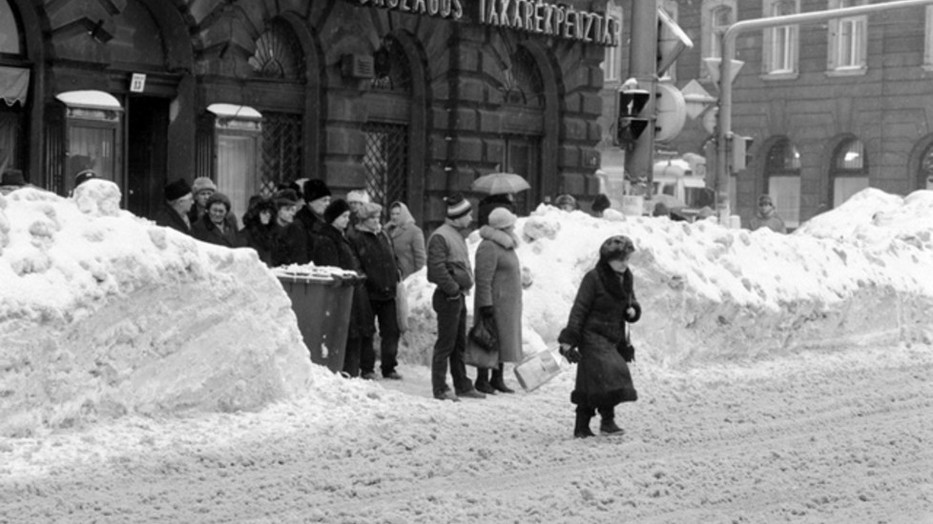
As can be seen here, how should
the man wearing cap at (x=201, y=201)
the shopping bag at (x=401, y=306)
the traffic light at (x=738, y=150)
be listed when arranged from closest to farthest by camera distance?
the shopping bag at (x=401, y=306) → the man wearing cap at (x=201, y=201) → the traffic light at (x=738, y=150)

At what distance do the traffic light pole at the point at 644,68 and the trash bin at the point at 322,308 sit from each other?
7.58 m

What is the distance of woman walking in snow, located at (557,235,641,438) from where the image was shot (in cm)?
1297

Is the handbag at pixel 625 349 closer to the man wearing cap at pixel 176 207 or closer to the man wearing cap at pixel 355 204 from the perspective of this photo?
the man wearing cap at pixel 355 204

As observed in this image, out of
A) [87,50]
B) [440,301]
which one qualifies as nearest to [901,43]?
[87,50]

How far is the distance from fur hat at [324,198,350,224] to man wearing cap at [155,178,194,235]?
115 centimetres

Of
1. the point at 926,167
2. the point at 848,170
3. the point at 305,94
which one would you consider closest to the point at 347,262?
the point at 305,94

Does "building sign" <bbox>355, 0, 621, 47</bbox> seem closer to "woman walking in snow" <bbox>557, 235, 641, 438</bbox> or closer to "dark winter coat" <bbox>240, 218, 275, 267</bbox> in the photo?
"dark winter coat" <bbox>240, 218, 275, 267</bbox>

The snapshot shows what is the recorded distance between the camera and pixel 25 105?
20453mm

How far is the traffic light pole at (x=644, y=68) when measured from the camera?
2189cm

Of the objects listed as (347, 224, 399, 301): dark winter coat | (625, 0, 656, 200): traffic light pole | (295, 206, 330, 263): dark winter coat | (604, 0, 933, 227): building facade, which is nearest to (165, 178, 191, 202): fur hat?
(295, 206, 330, 263): dark winter coat

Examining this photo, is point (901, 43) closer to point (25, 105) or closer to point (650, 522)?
point (25, 105)

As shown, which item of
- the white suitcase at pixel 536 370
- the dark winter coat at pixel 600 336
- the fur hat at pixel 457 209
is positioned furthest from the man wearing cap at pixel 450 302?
the dark winter coat at pixel 600 336

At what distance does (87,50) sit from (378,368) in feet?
20.5

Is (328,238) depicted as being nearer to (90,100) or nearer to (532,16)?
(90,100)
